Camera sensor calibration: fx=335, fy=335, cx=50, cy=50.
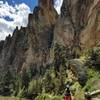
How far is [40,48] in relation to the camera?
122 metres

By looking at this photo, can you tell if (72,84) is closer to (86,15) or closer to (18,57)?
(86,15)

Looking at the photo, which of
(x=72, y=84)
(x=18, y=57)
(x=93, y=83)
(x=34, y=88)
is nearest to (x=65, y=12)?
(x=34, y=88)

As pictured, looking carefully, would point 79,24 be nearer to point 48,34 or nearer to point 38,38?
point 48,34

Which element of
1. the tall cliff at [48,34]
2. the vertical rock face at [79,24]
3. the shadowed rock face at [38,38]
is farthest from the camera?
the shadowed rock face at [38,38]

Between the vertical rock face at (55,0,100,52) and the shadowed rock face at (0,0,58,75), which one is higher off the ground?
the shadowed rock face at (0,0,58,75)

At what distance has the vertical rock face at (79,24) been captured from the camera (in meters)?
67.0

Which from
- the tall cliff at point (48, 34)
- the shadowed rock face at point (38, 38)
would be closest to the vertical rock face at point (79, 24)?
the tall cliff at point (48, 34)

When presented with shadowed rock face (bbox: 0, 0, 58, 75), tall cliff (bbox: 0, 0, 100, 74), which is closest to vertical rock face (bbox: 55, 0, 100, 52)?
tall cliff (bbox: 0, 0, 100, 74)

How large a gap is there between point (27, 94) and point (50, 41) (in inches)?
1297

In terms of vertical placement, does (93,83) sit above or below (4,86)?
below

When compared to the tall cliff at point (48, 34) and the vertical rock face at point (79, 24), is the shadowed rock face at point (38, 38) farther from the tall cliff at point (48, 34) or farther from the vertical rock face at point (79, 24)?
the vertical rock face at point (79, 24)

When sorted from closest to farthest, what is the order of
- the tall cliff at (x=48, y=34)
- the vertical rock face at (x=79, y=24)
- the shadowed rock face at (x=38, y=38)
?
1. the vertical rock face at (x=79, y=24)
2. the tall cliff at (x=48, y=34)
3. the shadowed rock face at (x=38, y=38)

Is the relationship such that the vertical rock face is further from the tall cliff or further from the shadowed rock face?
the shadowed rock face

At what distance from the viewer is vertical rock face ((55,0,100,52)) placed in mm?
67000
